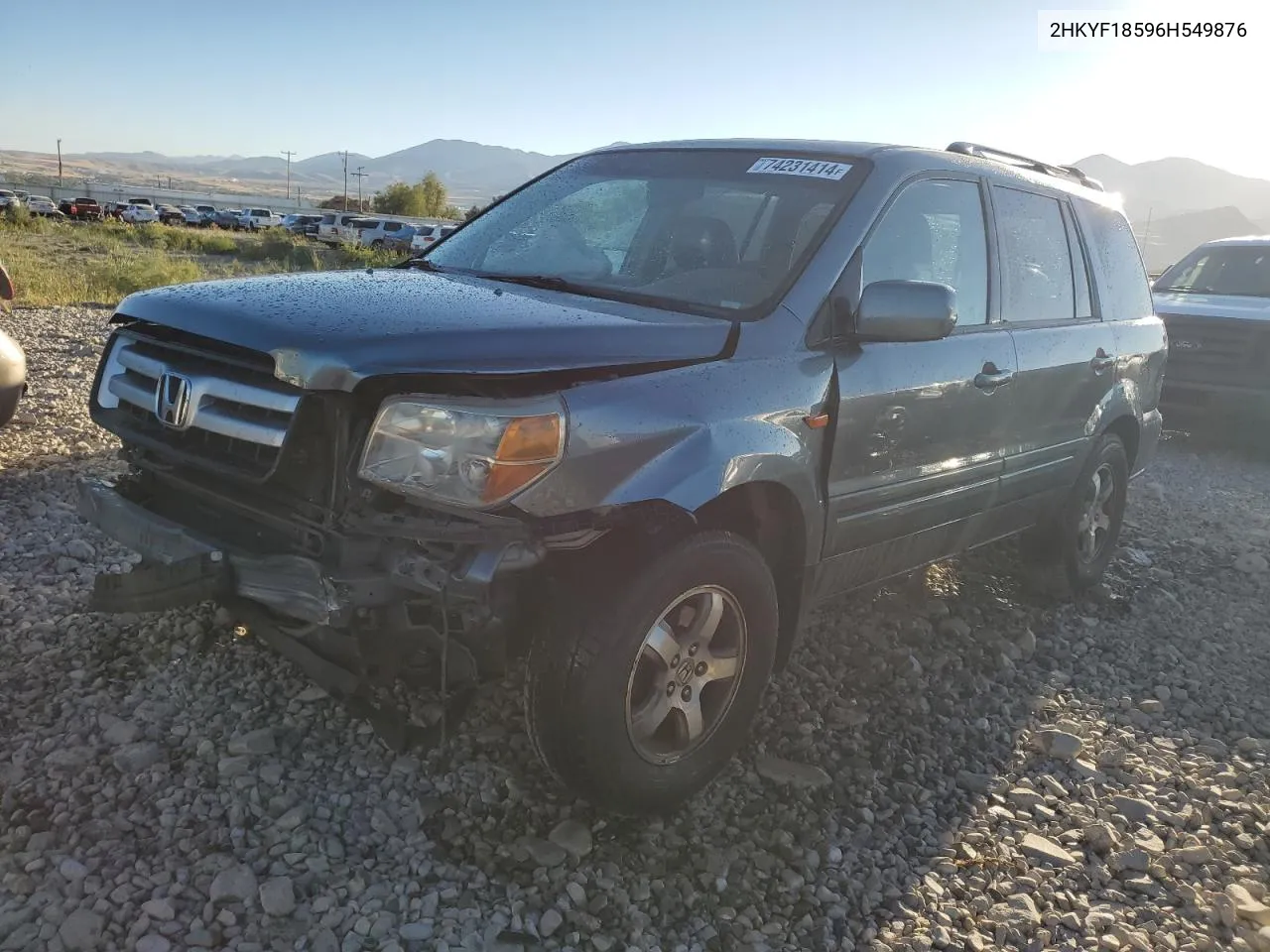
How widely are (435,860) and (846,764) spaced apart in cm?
140

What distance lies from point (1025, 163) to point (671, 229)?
2.08 meters

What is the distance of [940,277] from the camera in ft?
12.0

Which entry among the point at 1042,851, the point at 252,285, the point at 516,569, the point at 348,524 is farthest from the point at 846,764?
the point at 252,285

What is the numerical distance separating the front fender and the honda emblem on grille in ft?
3.32

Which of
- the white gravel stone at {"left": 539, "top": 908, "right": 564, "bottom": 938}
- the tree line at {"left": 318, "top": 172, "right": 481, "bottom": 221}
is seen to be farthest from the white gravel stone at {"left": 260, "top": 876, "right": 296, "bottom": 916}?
the tree line at {"left": 318, "top": 172, "right": 481, "bottom": 221}

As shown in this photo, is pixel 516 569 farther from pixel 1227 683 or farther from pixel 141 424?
pixel 1227 683

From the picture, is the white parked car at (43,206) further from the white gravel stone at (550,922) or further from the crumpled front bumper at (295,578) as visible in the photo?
the white gravel stone at (550,922)

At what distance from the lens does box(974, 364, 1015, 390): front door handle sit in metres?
3.69

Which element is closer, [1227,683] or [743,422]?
[743,422]

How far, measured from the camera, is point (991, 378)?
375cm

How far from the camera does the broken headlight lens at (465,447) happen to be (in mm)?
2322

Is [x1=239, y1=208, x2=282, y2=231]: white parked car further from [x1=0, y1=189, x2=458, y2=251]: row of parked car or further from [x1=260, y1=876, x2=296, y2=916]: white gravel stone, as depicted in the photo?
[x1=260, y1=876, x2=296, y2=916]: white gravel stone

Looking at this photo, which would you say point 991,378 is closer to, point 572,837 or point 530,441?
point 530,441

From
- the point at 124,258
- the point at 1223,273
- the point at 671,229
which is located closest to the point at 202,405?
the point at 671,229
